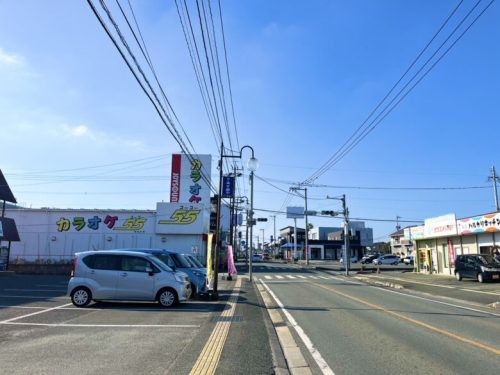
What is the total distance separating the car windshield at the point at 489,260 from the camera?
26087 millimetres

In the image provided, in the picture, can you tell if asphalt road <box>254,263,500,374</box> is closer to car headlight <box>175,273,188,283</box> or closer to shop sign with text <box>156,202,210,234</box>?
car headlight <box>175,273,188,283</box>

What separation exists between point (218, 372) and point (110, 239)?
3860cm

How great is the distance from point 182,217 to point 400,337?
35377mm

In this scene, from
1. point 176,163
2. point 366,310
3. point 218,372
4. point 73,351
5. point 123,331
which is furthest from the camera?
point 176,163

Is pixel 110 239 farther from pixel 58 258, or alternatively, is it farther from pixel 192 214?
pixel 192 214

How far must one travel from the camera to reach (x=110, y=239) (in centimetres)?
4253

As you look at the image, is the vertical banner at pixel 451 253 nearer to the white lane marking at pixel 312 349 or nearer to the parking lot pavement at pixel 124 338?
the parking lot pavement at pixel 124 338

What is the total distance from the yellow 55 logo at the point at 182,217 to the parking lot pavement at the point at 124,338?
28.5 m

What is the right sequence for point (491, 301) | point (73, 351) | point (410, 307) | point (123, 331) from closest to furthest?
1. point (73, 351)
2. point (123, 331)
3. point (410, 307)
4. point (491, 301)

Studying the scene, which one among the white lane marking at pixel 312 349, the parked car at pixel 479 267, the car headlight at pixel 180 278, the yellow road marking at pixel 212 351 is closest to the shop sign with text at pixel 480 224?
the parked car at pixel 479 267

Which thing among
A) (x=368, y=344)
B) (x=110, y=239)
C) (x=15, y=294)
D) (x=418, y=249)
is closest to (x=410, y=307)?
(x=368, y=344)

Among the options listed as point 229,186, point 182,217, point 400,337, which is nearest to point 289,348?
point 400,337

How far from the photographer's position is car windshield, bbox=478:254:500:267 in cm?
2609

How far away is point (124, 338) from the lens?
8.76m
